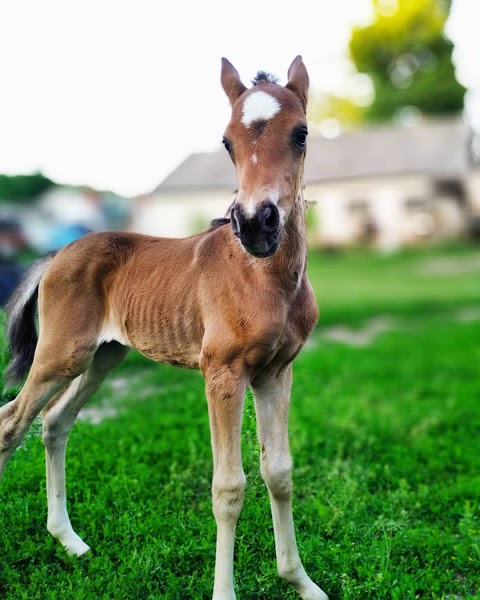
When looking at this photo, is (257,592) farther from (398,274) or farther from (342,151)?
(342,151)

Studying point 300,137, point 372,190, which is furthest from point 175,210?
point 300,137

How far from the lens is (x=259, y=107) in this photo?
246 centimetres

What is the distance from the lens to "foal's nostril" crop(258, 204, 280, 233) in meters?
2.23

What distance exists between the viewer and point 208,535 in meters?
3.33

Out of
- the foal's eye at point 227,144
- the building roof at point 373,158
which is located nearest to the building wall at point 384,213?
the building roof at point 373,158

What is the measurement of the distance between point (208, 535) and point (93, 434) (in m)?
1.57

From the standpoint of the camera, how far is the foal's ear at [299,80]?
2705mm

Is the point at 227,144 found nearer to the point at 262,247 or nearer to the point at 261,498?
the point at 262,247

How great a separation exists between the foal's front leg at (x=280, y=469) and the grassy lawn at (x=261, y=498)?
0.14m

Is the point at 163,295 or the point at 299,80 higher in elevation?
the point at 299,80

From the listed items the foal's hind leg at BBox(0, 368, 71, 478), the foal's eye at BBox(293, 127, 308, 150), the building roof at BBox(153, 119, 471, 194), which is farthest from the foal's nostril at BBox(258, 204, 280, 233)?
the building roof at BBox(153, 119, 471, 194)

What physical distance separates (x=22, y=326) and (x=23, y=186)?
25178 mm

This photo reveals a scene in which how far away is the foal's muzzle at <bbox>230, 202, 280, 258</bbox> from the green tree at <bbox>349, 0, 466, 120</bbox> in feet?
130

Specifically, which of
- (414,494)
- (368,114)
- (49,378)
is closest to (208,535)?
(49,378)
